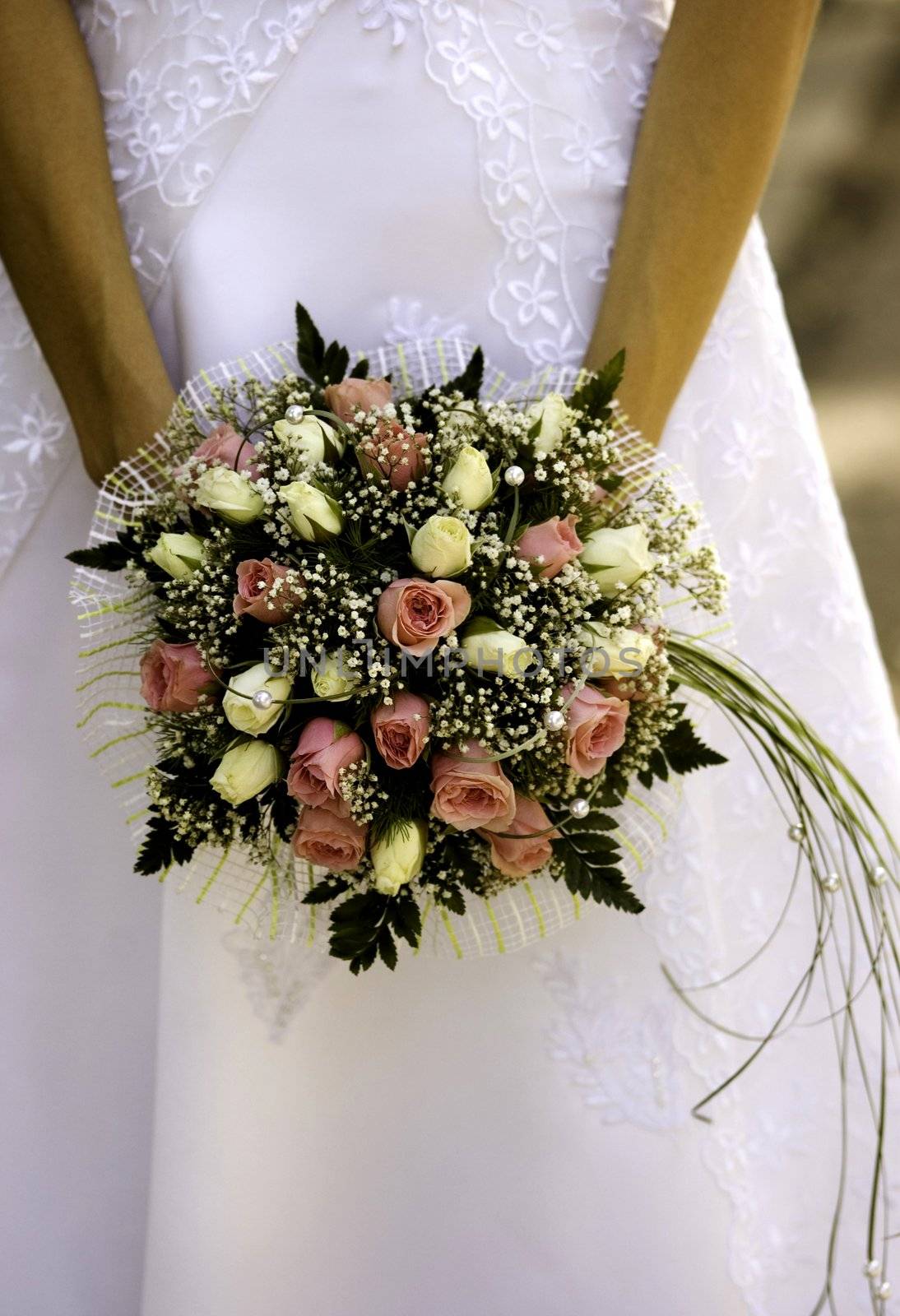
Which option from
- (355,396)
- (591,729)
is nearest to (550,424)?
(355,396)

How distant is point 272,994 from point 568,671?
53cm

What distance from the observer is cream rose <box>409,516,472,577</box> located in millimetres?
899

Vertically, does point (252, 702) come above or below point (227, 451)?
below

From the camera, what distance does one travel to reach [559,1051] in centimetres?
121

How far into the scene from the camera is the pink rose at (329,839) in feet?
3.09

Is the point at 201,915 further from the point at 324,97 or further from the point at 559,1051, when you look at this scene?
the point at 324,97

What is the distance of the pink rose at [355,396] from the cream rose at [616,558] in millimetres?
254

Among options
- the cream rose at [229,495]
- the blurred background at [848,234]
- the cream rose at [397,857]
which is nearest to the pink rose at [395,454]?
the cream rose at [229,495]

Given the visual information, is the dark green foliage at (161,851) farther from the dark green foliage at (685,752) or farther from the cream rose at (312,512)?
the dark green foliage at (685,752)

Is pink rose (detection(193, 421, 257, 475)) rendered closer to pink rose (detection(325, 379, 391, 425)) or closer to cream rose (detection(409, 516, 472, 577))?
pink rose (detection(325, 379, 391, 425))

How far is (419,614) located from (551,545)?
147mm

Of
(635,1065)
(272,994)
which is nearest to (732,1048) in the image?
(635,1065)

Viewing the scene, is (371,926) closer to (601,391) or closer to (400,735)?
(400,735)

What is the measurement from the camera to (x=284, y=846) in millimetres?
1107
